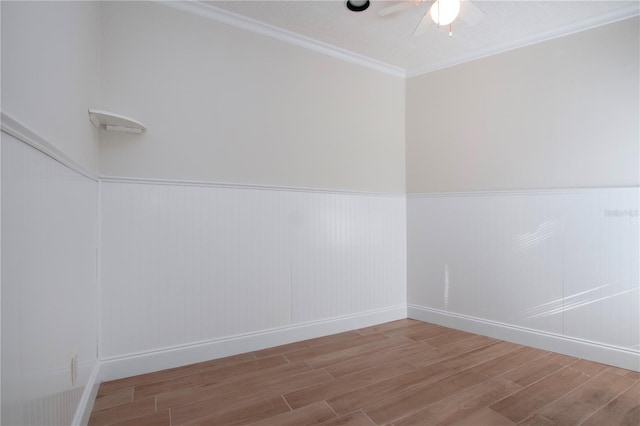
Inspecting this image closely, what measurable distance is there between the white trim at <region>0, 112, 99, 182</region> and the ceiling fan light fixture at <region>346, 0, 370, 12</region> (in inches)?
80.9

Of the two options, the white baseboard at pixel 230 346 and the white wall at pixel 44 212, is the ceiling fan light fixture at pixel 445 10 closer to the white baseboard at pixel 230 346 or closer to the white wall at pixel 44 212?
the white wall at pixel 44 212

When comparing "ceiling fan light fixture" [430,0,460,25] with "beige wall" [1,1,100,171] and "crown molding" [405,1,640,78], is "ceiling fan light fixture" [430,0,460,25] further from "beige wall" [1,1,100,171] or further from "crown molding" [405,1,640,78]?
"beige wall" [1,1,100,171]

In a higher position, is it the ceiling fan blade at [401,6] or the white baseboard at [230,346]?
the ceiling fan blade at [401,6]

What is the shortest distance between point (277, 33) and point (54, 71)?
1.94m

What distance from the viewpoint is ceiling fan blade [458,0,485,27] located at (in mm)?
1974

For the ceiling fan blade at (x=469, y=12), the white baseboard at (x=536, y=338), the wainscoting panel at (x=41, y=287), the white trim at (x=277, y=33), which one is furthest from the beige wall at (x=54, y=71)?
the white baseboard at (x=536, y=338)

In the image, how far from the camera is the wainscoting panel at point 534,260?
241 cm

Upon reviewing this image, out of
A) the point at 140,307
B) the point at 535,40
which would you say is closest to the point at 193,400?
the point at 140,307

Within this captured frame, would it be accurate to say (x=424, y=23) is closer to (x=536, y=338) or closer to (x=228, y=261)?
(x=228, y=261)

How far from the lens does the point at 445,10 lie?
200 cm

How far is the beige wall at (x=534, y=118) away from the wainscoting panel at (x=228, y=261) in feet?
2.68

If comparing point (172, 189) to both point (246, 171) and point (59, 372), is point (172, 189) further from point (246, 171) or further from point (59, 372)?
point (59, 372)

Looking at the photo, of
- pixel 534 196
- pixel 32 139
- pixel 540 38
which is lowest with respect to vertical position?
pixel 534 196

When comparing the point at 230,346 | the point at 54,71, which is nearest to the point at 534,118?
the point at 230,346
